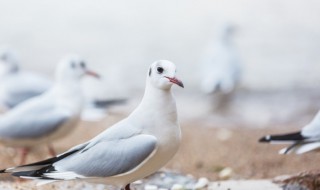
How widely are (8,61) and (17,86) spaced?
57 cm

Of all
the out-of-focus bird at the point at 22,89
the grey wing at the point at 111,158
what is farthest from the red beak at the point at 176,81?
the out-of-focus bird at the point at 22,89

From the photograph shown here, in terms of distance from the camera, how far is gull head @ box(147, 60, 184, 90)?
2684mm

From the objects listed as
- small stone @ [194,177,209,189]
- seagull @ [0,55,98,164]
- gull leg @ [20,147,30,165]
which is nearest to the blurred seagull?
seagull @ [0,55,98,164]

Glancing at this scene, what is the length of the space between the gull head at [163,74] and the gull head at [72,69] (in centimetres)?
146

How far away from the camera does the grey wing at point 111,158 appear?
2664 mm

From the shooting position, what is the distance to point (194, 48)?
337 inches

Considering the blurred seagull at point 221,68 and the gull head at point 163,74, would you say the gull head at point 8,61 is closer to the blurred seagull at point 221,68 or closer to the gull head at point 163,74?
the blurred seagull at point 221,68

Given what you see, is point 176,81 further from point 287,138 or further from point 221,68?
point 221,68

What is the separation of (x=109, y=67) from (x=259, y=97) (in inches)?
75.7

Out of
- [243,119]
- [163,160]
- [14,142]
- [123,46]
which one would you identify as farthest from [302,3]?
[163,160]

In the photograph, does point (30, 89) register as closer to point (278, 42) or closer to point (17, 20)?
point (278, 42)

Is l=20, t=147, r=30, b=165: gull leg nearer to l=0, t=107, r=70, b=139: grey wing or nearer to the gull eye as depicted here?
l=0, t=107, r=70, b=139: grey wing

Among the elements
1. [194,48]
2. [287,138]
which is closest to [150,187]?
[287,138]

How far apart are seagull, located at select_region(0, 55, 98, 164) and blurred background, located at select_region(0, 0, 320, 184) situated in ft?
3.71
